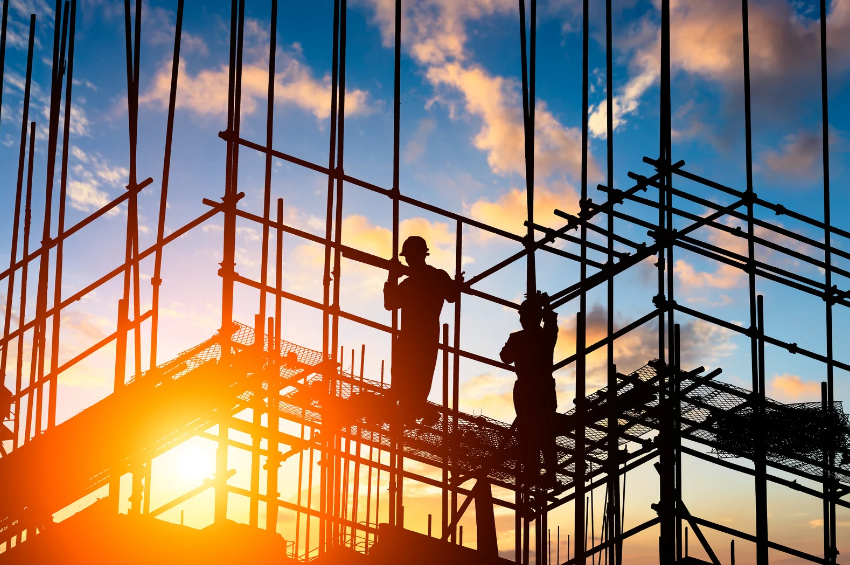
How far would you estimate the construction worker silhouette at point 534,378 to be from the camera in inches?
338

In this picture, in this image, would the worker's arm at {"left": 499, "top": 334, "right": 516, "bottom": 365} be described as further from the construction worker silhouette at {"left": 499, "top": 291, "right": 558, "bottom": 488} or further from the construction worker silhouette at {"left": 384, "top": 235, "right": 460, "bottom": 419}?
the construction worker silhouette at {"left": 384, "top": 235, "right": 460, "bottom": 419}

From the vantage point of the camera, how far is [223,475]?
24.0ft

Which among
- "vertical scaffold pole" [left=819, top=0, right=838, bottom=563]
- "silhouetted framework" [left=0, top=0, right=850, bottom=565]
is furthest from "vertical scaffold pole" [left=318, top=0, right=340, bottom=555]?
"vertical scaffold pole" [left=819, top=0, right=838, bottom=563]

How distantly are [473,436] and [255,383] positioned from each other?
8.43 ft

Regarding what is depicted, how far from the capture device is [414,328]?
8.29 meters

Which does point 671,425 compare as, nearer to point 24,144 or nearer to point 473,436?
point 473,436

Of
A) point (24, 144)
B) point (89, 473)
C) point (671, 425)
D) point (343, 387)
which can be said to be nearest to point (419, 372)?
point (343, 387)

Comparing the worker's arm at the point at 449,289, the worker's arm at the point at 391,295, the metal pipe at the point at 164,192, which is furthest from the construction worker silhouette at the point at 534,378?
the metal pipe at the point at 164,192

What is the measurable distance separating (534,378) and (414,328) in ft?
4.18

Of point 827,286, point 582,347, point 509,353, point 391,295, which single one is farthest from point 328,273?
point 827,286

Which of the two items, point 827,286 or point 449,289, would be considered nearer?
point 449,289

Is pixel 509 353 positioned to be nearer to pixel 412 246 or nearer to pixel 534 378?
pixel 534 378

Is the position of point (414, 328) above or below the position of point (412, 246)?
below

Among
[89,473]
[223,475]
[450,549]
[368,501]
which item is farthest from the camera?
[368,501]
